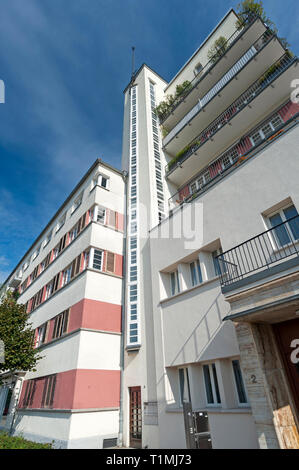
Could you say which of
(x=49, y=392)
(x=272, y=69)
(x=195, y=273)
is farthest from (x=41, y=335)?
(x=272, y=69)

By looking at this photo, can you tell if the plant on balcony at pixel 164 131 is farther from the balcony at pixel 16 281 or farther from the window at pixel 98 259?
the balcony at pixel 16 281

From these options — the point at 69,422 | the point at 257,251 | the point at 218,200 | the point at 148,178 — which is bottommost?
the point at 69,422

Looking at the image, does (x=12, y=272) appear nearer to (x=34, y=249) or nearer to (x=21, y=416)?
(x=34, y=249)

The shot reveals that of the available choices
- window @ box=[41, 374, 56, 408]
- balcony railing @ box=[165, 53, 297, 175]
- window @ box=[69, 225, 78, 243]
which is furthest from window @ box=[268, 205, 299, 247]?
window @ box=[69, 225, 78, 243]

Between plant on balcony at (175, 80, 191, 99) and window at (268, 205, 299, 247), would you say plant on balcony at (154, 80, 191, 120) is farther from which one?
window at (268, 205, 299, 247)

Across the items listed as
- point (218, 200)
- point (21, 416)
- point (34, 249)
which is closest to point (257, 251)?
point (218, 200)

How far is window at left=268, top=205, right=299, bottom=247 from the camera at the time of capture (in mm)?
7812

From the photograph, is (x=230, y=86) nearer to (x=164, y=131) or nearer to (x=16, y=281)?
(x=164, y=131)

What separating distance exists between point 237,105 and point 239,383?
15248 millimetres

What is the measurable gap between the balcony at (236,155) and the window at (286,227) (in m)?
2.67

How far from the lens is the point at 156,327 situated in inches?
457

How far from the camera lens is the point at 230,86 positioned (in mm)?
15625

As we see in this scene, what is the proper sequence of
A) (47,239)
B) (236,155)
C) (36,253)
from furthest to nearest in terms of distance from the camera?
(36,253) → (47,239) → (236,155)
